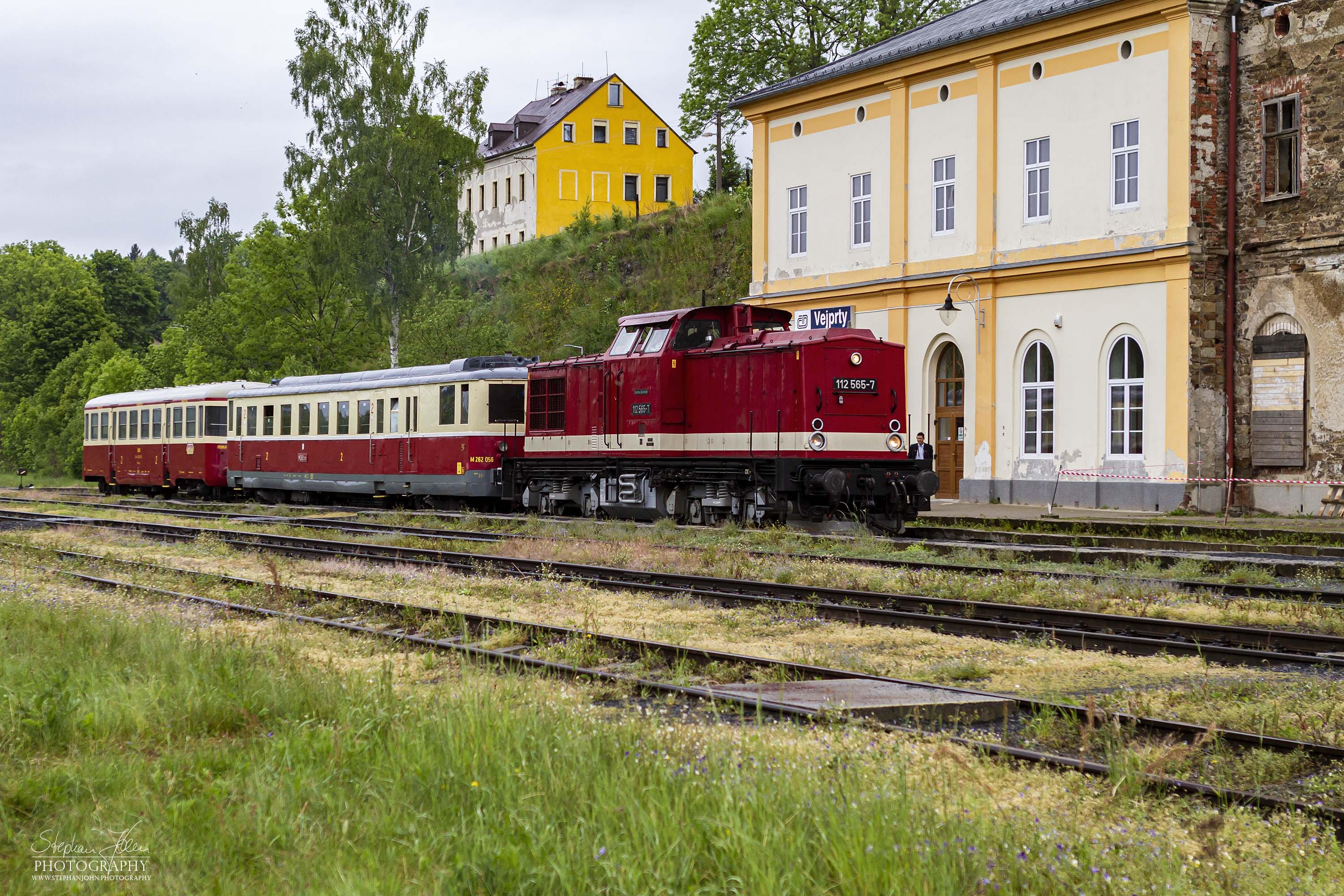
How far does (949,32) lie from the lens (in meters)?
31.2

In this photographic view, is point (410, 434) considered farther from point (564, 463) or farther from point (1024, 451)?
point (1024, 451)

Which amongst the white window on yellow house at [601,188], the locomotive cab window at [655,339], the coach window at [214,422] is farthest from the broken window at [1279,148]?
the white window on yellow house at [601,188]

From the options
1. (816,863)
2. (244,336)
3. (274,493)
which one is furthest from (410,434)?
(244,336)

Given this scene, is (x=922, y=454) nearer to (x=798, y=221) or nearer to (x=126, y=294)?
(x=798, y=221)

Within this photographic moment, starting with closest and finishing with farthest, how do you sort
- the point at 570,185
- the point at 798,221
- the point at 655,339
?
the point at 655,339 < the point at 798,221 < the point at 570,185

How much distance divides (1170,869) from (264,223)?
51.8 metres

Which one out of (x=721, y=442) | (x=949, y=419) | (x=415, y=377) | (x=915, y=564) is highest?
(x=415, y=377)

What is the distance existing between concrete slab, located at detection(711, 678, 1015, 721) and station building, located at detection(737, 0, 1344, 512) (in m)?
19.3

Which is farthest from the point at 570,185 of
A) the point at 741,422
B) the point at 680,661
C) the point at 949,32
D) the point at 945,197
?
the point at 680,661

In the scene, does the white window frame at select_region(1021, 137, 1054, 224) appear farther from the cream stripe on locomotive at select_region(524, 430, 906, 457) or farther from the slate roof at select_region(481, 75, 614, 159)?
the slate roof at select_region(481, 75, 614, 159)

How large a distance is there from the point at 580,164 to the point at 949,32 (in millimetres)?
41073

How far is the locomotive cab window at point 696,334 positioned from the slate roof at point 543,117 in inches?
1971

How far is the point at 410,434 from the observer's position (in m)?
28.1

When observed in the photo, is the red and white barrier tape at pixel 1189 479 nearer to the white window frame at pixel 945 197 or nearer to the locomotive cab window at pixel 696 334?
the white window frame at pixel 945 197
